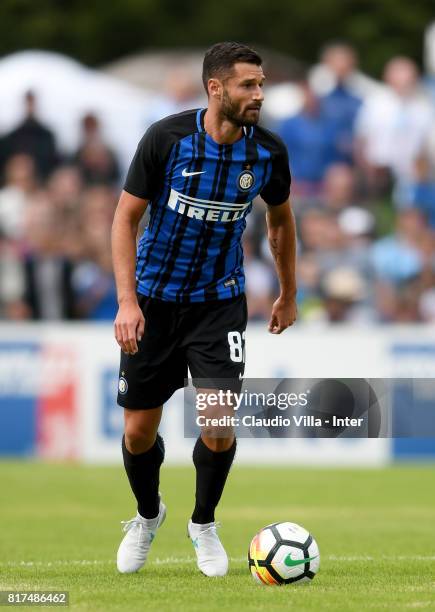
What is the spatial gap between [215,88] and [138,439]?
5.75ft

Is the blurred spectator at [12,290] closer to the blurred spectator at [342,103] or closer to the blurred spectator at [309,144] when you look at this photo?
the blurred spectator at [309,144]

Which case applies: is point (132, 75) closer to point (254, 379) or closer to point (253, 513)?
point (253, 513)

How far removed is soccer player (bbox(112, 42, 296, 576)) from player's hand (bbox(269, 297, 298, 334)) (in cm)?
10

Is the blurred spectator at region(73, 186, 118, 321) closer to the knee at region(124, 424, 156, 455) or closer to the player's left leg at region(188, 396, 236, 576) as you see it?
the knee at region(124, 424, 156, 455)

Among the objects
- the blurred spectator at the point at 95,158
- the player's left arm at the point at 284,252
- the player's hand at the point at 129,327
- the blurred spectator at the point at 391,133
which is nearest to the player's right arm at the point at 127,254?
the player's hand at the point at 129,327

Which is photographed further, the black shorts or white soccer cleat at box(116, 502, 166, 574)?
white soccer cleat at box(116, 502, 166, 574)

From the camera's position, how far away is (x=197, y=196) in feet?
22.8

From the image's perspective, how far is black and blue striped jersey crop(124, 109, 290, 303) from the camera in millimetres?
6902

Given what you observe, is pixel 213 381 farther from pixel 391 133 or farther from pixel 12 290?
pixel 391 133

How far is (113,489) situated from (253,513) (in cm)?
201

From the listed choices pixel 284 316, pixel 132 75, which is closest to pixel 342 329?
pixel 284 316

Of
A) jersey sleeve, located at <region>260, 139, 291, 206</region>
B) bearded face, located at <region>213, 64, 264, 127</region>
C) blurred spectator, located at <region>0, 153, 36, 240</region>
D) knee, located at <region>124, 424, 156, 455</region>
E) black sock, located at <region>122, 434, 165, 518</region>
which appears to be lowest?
black sock, located at <region>122, 434, 165, 518</region>

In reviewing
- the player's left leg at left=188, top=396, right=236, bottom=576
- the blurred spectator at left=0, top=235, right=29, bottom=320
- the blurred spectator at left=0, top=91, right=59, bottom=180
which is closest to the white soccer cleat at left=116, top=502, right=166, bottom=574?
the player's left leg at left=188, top=396, right=236, bottom=576

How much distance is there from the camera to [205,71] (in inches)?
271
